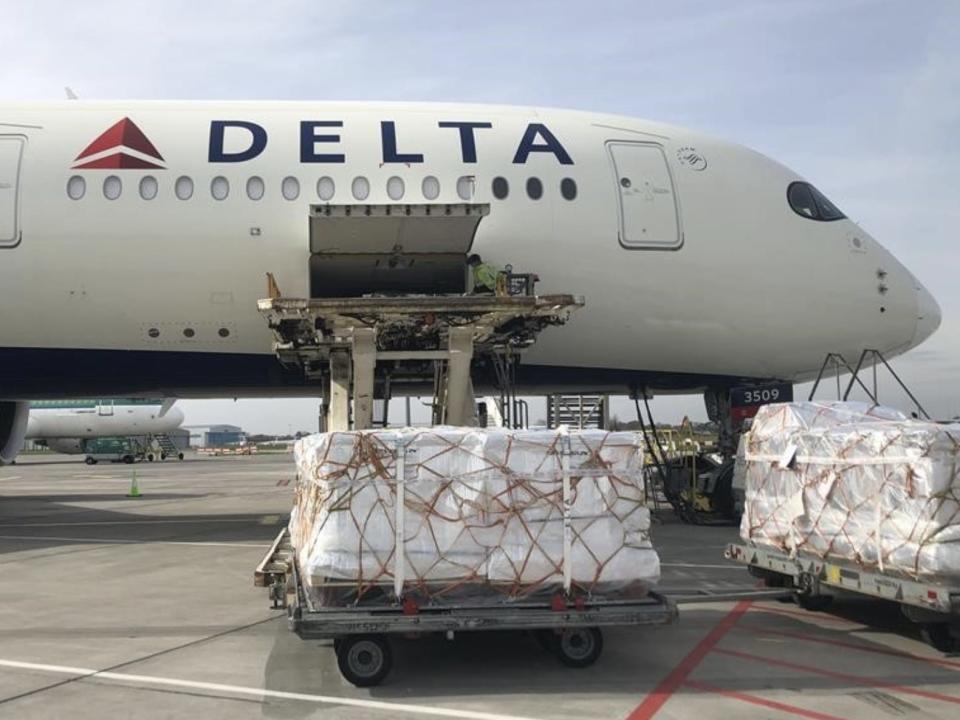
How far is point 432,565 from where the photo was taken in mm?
6117

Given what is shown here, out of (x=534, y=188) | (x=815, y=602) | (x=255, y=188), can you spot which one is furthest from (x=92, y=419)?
(x=815, y=602)

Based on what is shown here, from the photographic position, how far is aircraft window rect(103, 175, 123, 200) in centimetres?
1227

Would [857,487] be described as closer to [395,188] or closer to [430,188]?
[430,188]

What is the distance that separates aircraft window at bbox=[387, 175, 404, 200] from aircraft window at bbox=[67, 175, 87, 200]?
4155 mm

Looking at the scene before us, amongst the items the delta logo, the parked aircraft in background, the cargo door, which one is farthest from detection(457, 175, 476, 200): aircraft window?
the parked aircraft in background

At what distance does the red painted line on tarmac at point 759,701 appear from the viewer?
17.4 feet

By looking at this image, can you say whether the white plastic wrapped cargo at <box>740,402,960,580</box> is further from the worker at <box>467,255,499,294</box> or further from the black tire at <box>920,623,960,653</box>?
the worker at <box>467,255,499,294</box>

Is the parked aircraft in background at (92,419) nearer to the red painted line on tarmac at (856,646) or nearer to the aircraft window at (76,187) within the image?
the aircraft window at (76,187)

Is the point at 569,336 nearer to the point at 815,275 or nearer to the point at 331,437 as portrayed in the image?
the point at 815,275

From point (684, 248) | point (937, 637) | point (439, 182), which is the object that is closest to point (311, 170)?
point (439, 182)

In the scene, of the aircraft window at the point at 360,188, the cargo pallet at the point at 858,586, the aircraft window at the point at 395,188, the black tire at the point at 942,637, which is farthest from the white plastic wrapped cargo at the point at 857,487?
the aircraft window at the point at 360,188

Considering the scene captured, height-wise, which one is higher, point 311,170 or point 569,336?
point 311,170

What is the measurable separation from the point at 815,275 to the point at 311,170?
24.9 ft

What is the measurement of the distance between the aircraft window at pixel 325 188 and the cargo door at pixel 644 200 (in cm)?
410
